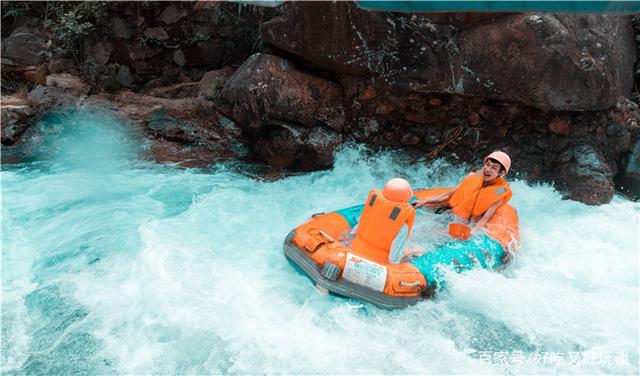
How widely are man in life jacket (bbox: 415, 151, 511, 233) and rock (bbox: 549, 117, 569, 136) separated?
171cm

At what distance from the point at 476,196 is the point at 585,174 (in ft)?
6.27

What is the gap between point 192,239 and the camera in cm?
474

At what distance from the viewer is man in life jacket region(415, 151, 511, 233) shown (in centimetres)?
454

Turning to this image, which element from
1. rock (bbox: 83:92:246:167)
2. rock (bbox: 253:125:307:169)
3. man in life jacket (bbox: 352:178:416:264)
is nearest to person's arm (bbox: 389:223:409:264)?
man in life jacket (bbox: 352:178:416:264)

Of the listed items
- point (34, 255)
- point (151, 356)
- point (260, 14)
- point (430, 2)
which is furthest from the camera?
point (260, 14)

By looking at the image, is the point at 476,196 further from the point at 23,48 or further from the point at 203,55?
the point at 23,48

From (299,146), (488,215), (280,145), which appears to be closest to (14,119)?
(280,145)

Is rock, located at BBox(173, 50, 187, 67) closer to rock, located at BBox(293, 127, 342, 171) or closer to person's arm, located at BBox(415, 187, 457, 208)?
rock, located at BBox(293, 127, 342, 171)

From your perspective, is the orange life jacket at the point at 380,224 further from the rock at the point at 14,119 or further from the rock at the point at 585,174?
the rock at the point at 14,119

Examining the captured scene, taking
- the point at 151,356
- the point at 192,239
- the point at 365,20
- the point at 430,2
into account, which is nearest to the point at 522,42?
the point at 365,20

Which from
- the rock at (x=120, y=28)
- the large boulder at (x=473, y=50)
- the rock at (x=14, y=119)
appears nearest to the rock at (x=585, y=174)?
the large boulder at (x=473, y=50)

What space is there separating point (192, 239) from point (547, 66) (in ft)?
13.8

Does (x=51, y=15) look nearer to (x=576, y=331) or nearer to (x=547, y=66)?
(x=547, y=66)

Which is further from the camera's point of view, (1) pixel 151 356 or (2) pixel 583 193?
(2) pixel 583 193
